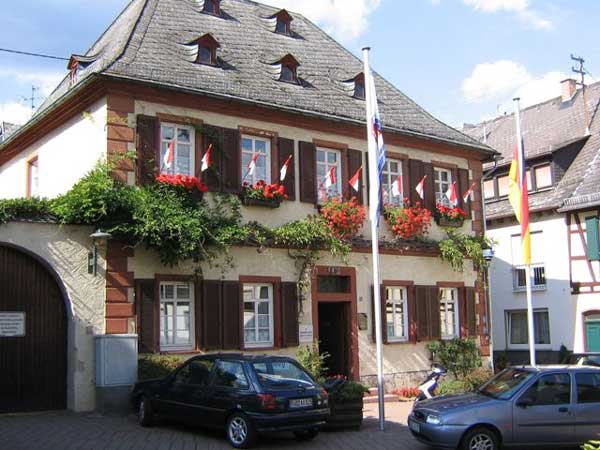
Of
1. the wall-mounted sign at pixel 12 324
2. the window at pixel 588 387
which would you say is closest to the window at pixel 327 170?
the wall-mounted sign at pixel 12 324

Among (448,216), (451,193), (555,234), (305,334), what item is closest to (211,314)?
(305,334)

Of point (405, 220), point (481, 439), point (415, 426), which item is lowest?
point (481, 439)

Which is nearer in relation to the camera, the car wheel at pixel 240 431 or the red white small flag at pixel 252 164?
the car wheel at pixel 240 431

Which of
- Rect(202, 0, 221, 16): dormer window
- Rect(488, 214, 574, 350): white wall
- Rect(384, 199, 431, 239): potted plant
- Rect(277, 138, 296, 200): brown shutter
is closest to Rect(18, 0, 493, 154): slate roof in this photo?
Rect(202, 0, 221, 16): dormer window

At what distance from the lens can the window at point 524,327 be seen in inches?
1101

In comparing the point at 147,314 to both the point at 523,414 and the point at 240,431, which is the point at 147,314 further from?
the point at 523,414

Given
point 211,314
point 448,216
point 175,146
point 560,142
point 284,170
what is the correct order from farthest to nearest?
1. point 560,142
2. point 448,216
3. point 284,170
4. point 175,146
5. point 211,314

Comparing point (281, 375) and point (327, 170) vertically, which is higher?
point (327, 170)

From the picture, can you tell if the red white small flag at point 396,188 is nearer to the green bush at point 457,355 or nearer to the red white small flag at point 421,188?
the red white small flag at point 421,188

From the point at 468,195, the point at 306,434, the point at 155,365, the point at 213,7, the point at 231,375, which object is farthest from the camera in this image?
the point at 468,195

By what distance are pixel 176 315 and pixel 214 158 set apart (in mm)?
3722

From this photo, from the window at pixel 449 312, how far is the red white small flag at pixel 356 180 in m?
4.30

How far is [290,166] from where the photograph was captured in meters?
19.0

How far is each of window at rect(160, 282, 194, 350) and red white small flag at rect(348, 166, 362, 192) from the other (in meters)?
5.29
